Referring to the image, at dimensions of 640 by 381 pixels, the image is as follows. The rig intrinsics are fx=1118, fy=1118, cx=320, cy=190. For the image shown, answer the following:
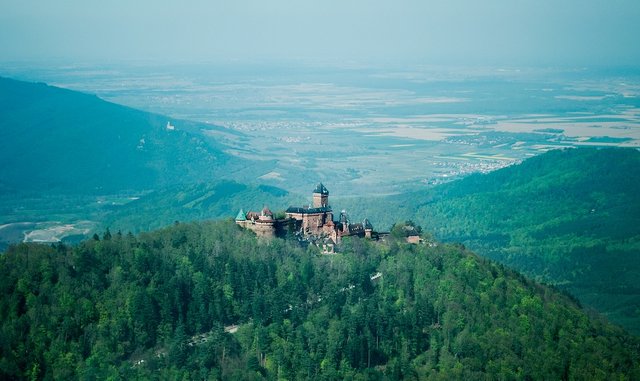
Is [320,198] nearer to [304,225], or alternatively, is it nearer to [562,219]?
[304,225]

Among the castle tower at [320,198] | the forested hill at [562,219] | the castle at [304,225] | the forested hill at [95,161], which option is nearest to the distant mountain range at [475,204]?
the forested hill at [562,219]

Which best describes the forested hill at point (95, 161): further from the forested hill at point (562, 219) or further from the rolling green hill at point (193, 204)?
the forested hill at point (562, 219)

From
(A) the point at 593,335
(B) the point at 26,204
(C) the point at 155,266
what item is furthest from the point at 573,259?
(B) the point at 26,204

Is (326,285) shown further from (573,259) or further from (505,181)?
(505,181)

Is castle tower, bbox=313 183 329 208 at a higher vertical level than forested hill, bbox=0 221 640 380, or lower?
higher

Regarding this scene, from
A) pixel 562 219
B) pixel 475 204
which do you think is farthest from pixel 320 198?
pixel 475 204

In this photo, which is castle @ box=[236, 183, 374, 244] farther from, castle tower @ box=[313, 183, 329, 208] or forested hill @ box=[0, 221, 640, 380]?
forested hill @ box=[0, 221, 640, 380]

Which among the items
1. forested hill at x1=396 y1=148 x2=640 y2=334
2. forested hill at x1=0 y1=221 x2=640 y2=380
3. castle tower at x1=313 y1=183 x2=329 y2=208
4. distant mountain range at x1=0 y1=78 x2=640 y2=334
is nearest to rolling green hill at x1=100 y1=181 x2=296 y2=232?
distant mountain range at x1=0 y1=78 x2=640 y2=334
